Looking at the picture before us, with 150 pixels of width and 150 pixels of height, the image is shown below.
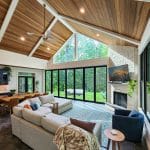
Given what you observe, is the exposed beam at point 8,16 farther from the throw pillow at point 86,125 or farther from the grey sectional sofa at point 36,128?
the throw pillow at point 86,125

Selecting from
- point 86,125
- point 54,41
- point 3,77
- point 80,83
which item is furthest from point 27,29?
point 86,125

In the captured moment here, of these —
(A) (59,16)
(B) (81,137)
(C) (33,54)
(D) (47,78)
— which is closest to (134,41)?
(A) (59,16)

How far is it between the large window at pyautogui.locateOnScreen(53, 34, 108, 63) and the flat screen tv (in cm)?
166

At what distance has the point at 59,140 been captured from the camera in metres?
2.24

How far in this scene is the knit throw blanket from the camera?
2.06m

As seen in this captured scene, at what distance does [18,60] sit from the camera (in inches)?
313

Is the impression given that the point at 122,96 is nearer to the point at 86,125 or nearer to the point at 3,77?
the point at 86,125

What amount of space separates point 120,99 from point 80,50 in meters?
4.37

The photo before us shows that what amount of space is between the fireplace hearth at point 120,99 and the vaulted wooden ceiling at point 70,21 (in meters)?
2.63

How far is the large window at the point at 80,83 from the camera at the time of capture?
27.2 feet

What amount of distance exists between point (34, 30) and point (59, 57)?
3.64 meters

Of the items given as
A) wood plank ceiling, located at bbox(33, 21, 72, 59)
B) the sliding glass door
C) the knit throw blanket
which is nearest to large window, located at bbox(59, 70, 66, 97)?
the sliding glass door

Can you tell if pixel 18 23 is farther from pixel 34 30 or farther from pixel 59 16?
pixel 59 16

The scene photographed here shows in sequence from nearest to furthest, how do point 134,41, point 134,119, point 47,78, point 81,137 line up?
1. point 81,137
2. point 134,119
3. point 134,41
4. point 47,78
